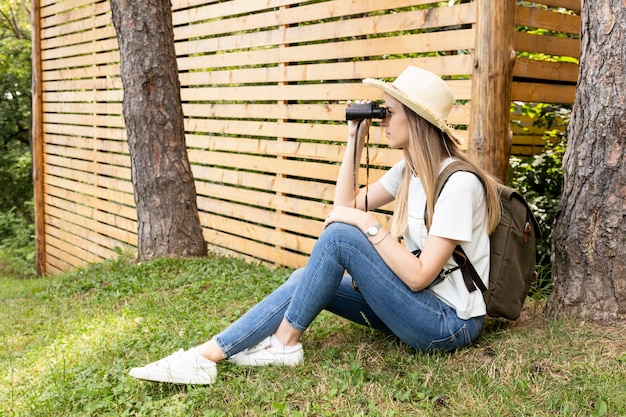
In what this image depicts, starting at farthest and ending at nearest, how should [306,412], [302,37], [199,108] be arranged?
[199,108] → [302,37] → [306,412]

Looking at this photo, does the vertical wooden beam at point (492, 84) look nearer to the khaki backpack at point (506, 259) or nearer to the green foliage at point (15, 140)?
the khaki backpack at point (506, 259)

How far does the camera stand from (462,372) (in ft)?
9.59

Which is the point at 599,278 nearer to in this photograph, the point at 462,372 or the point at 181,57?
the point at 462,372

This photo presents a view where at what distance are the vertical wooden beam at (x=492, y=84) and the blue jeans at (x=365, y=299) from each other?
134 centimetres

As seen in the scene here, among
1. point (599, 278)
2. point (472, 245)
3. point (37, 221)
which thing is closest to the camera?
point (472, 245)

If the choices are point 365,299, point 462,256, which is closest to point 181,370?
point 365,299

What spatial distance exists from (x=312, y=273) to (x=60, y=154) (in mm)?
8330

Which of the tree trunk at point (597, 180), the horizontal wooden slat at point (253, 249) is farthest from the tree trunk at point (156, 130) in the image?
the tree trunk at point (597, 180)

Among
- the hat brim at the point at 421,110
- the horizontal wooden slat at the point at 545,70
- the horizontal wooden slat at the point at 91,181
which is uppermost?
the horizontal wooden slat at the point at 545,70

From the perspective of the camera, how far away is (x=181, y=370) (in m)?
3.03

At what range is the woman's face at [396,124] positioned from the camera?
304cm

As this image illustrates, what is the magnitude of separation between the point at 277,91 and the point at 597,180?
3344 millimetres

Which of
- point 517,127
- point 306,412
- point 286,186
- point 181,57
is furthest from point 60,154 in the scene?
point 306,412

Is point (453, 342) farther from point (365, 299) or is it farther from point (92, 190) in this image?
point (92, 190)
